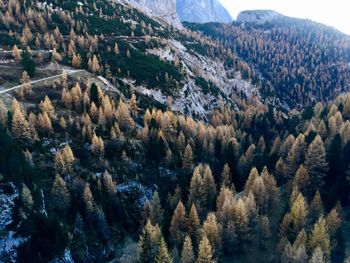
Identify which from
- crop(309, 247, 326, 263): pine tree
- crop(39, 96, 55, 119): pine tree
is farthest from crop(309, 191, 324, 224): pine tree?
crop(39, 96, 55, 119): pine tree

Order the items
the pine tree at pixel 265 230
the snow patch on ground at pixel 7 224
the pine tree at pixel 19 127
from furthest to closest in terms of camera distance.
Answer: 1. the pine tree at pixel 19 127
2. the pine tree at pixel 265 230
3. the snow patch on ground at pixel 7 224

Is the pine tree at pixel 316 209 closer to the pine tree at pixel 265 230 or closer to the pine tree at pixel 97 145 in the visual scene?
the pine tree at pixel 265 230

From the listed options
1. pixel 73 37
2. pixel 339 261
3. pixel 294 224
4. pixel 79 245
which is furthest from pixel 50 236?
pixel 73 37

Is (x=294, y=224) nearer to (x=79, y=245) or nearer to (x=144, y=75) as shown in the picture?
(x=79, y=245)

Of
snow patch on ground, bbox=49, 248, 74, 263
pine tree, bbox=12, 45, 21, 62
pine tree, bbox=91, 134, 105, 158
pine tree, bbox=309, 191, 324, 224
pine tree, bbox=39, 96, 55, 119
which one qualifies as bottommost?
snow patch on ground, bbox=49, 248, 74, 263

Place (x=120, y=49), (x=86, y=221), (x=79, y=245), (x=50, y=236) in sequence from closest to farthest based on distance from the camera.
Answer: (x=50, y=236) < (x=79, y=245) < (x=86, y=221) < (x=120, y=49)

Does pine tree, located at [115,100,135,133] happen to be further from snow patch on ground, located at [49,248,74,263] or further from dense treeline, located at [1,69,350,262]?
snow patch on ground, located at [49,248,74,263]

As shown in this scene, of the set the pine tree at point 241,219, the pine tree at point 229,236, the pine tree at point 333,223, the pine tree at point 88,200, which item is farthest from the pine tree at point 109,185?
the pine tree at point 333,223
